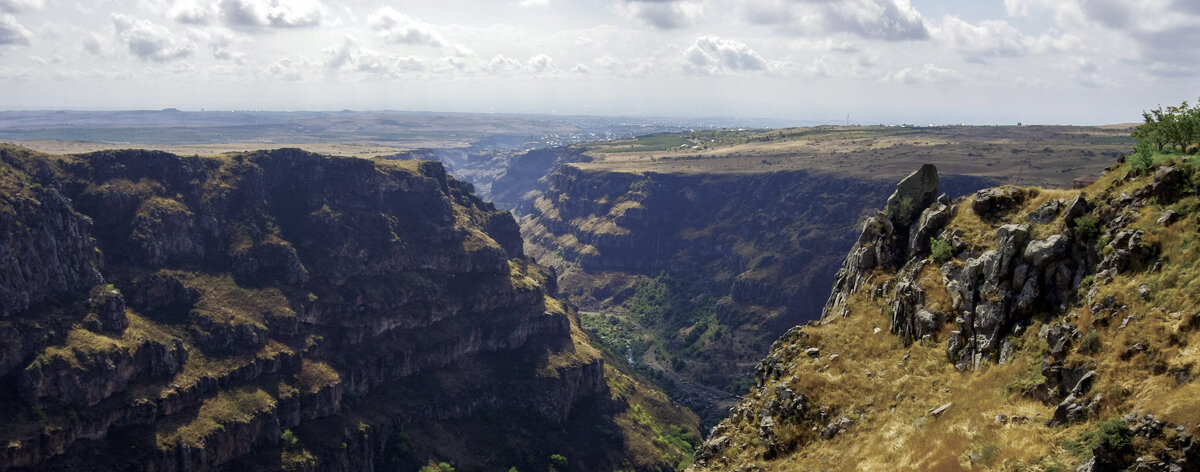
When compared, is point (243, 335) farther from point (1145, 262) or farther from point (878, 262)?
point (1145, 262)

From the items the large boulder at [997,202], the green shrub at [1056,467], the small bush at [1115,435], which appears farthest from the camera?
the large boulder at [997,202]

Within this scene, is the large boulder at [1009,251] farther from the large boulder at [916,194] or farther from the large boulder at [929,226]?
the large boulder at [916,194]

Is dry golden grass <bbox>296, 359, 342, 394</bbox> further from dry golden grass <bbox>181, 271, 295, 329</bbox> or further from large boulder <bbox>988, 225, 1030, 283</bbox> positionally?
large boulder <bbox>988, 225, 1030, 283</bbox>

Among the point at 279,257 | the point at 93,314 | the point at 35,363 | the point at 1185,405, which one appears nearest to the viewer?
the point at 1185,405

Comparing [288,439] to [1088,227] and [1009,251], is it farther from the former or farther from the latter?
[1088,227]

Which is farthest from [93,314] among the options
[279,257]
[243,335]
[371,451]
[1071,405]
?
[1071,405]

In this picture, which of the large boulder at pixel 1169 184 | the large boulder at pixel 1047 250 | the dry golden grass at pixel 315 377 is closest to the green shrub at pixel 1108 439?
the large boulder at pixel 1047 250

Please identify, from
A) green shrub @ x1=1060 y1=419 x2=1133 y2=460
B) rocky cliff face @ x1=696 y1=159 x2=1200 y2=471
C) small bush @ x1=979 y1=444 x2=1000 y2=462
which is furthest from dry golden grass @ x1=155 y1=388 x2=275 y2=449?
green shrub @ x1=1060 y1=419 x2=1133 y2=460
